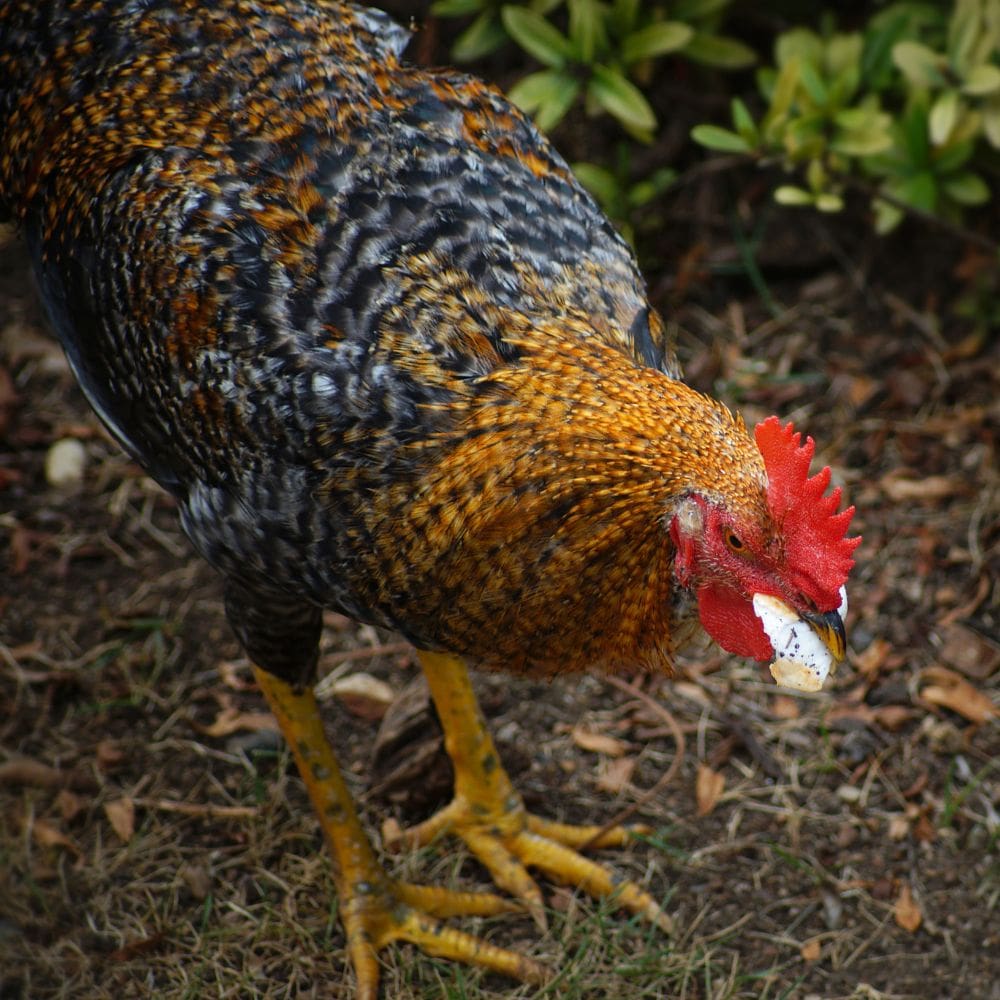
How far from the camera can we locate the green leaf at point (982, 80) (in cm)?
474

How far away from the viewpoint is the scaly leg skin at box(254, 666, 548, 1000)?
376cm

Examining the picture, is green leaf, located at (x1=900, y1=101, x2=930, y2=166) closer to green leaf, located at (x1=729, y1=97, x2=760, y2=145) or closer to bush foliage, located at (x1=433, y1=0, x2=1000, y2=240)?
bush foliage, located at (x1=433, y1=0, x2=1000, y2=240)

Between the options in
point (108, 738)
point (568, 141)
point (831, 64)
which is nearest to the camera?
point (108, 738)

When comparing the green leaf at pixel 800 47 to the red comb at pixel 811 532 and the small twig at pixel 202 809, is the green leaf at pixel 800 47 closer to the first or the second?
the red comb at pixel 811 532

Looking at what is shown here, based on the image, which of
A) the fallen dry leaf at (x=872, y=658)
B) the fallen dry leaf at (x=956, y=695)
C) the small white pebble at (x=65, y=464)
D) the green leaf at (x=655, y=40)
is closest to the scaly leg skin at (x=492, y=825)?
the fallen dry leaf at (x=872, y=658)

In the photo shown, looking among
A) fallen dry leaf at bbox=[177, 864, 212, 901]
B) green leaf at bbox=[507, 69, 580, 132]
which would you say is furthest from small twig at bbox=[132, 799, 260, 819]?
green leaf at bbox=[507, 69, 580, 132]

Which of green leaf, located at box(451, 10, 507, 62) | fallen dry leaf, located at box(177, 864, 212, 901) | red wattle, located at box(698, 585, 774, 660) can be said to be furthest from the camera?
green leaf, located at box(451, 10, 507, 62)

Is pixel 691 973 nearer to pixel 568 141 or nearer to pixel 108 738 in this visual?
pixel 108 738

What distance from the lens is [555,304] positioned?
3061 mm

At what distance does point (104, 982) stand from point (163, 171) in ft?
7.43

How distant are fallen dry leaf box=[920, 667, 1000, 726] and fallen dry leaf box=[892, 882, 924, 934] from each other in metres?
0.72

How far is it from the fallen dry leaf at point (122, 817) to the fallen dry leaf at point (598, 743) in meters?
1.49

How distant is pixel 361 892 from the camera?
386 cm

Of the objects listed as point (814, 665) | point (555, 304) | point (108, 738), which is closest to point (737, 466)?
point (814, 665)
